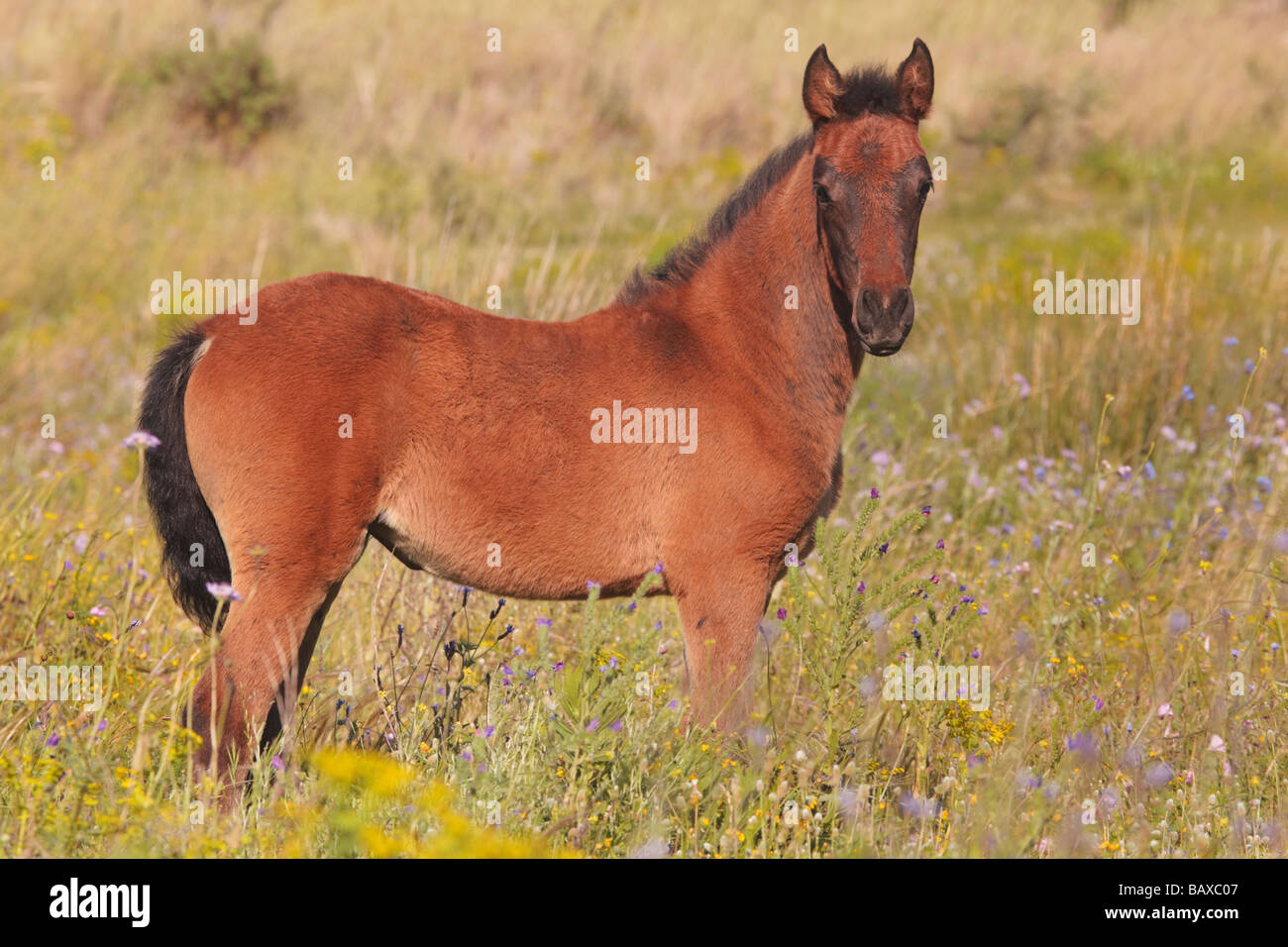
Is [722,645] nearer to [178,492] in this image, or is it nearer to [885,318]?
[885,318]

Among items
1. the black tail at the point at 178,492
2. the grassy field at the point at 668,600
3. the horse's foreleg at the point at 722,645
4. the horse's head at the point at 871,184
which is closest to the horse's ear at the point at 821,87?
the horse's head at the point at 871,184

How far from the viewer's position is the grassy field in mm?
3836

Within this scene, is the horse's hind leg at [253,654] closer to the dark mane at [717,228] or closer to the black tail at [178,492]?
the black tail at [178,492]

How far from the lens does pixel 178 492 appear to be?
13.5 feet

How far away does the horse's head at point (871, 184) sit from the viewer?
413 cm

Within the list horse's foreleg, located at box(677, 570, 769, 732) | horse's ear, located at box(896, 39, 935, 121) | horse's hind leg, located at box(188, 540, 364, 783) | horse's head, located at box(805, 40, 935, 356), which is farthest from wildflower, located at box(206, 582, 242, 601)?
horse's ear, located at box(896, 39, 935, 121)

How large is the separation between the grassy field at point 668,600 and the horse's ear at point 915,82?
1.53 meters

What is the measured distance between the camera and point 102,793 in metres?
3.67

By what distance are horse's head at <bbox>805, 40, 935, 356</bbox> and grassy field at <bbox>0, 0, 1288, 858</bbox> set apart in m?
0.74

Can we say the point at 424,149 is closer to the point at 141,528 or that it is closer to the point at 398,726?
the point at 141,528

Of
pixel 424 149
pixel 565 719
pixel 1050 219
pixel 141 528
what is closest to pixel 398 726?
pixel 565 719

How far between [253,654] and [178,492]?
0.60 meters

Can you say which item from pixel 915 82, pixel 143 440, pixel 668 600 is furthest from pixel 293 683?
pixel 915 82

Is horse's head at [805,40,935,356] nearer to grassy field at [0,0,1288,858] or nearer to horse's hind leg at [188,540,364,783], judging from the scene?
grassy field at [0,0,1288,858]
